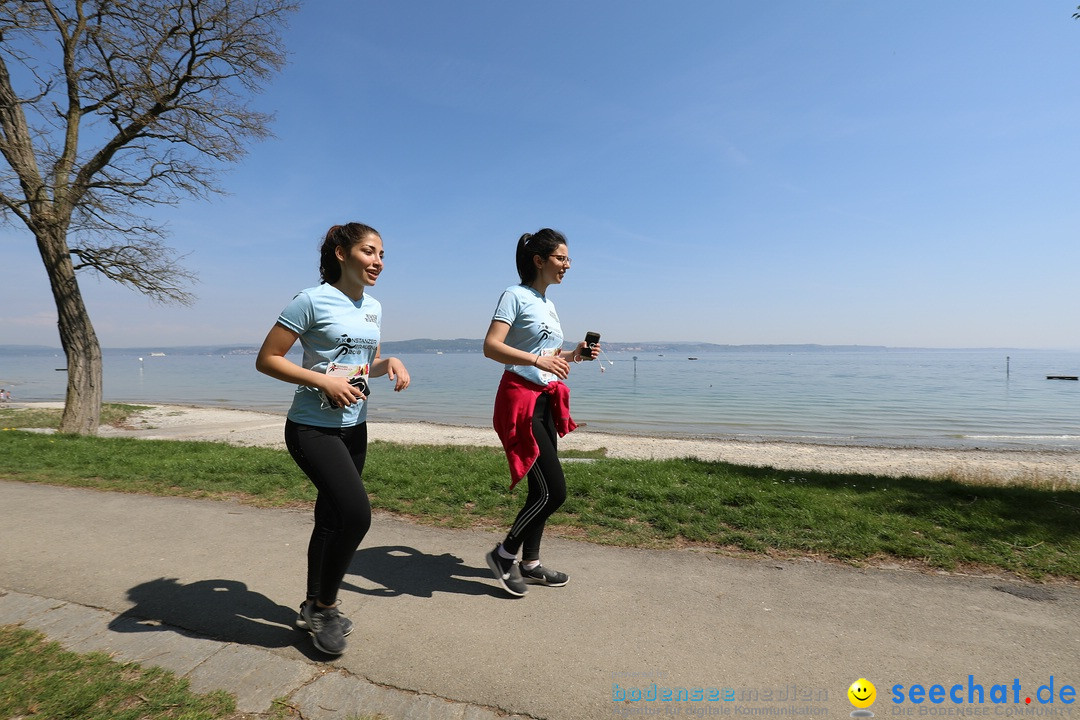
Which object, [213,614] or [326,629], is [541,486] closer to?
[326,629]

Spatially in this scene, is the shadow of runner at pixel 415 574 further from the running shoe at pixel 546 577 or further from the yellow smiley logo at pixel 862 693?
the yellow smiley logo at pixel 862 693

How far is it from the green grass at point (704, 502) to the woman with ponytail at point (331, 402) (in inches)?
88.0

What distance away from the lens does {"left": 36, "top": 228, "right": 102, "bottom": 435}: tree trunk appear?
10875 millimetres

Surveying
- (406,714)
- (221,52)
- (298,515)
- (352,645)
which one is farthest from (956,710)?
(221,52)

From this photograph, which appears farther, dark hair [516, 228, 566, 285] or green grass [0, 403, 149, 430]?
green grass [0, 403, 149, 430]

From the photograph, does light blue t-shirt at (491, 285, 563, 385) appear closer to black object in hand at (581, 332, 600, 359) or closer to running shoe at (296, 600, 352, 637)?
black object in hand at (581, 332, 600, 359)

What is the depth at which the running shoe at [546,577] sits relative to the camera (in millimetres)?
3516

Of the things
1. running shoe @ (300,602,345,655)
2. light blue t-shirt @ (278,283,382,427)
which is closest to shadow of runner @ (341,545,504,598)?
running shoe @ (300,602,345,655)

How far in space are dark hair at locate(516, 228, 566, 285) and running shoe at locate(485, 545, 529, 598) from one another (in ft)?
5.66

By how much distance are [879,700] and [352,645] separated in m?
2.37

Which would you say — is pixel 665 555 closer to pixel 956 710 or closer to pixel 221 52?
pixel 956 710

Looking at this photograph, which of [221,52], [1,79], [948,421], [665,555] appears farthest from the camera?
[948,421]

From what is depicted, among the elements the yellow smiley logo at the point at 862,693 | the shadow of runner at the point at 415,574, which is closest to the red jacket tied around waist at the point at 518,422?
the shadow of runner at the point at 415,574

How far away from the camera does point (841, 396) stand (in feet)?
110
